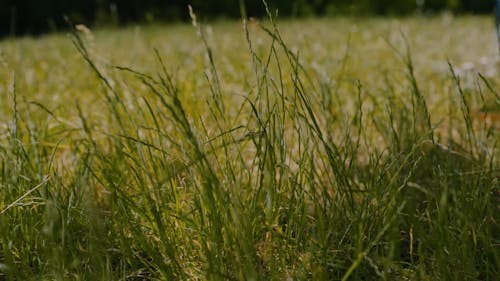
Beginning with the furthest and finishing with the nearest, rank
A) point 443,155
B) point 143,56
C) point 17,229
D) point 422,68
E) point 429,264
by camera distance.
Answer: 1. point 143,56
2. point 422,68
3. point 443,155
4. point 17,229
5. point 429,264

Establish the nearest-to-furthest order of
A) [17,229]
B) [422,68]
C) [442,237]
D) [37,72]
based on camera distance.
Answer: [442,237] → [17,229] → [422,68] → [37,72]

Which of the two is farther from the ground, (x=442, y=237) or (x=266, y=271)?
(x=442, y=237)

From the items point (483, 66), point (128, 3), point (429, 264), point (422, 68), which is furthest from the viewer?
point (128, 3)

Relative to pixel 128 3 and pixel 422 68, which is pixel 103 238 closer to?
pixel 422 68

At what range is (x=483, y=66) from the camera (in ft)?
10.6

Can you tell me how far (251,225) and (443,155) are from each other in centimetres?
79

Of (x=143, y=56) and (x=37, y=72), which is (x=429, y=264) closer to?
(x=37, y=72)

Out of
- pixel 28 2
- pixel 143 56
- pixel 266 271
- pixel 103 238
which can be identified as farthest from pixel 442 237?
pixel 28 2

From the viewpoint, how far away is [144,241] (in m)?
1.02

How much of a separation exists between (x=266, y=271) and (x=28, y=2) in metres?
11.0

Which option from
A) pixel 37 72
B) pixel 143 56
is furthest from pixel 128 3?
pixel 37 72

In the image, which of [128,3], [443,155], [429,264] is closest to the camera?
[429,264]

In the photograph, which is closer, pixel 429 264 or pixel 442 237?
pixel 442 237

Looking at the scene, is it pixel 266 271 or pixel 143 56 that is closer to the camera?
pixel 266 271
